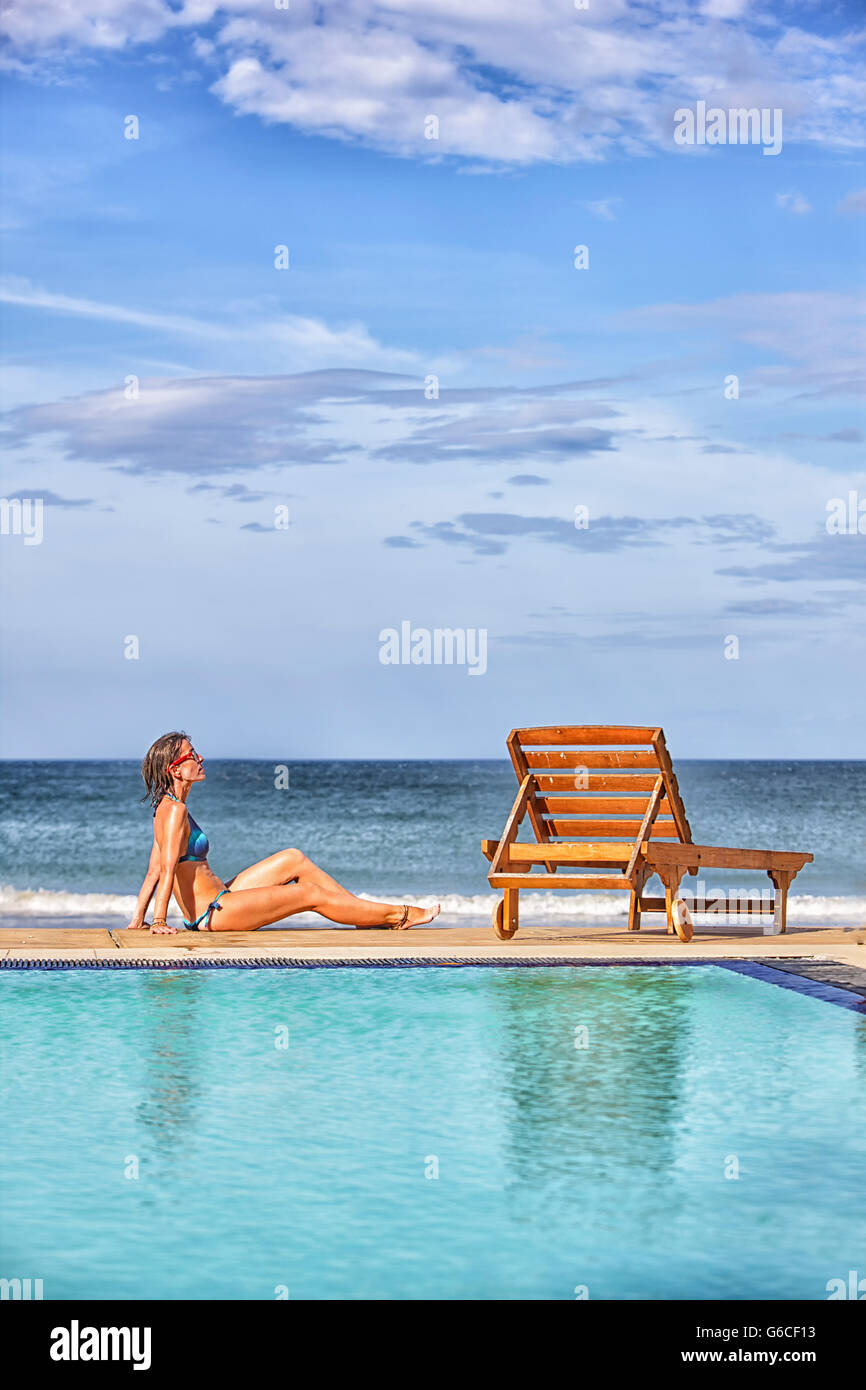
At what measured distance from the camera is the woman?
31.7ft

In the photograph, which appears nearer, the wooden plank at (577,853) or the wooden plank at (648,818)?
the wooden plank at (648,818)

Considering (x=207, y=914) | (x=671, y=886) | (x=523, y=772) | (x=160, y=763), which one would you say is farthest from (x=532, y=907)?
(x=160, y=763)

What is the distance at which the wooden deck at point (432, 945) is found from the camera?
920 centimetres

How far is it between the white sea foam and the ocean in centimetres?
4

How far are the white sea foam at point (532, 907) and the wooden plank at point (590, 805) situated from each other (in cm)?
852

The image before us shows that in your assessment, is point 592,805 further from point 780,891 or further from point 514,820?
point 780,891

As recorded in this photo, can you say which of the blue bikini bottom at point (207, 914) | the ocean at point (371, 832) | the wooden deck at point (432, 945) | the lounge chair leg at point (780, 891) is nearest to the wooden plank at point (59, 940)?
the wooden deck at point (432, 945)

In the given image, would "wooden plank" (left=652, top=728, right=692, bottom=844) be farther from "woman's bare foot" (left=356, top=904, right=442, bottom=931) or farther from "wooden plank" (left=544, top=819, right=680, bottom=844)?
"woman's bare foot" (left=356, top=904, right=442, bottom=931)

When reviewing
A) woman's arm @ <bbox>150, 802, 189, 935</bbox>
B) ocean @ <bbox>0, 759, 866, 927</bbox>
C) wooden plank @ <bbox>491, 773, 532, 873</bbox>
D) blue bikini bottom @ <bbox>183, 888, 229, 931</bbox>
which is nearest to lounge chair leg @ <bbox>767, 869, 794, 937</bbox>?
wooden plank @ <bbox>491, 773, 532, 873</bbox>

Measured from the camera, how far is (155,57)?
28.4 meters

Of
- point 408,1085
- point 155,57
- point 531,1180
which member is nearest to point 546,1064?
point 408,1085

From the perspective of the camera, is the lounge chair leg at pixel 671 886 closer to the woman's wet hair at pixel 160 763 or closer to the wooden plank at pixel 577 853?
the wooden plank at pixel 577 853

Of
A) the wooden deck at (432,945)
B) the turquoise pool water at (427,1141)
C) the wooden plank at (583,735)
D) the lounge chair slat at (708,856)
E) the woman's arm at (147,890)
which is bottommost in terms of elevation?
the turquoise pool water at (427,1141)

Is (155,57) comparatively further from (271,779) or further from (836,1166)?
(271,779)
